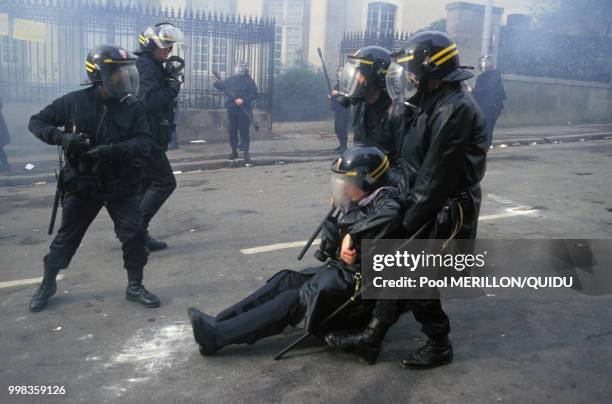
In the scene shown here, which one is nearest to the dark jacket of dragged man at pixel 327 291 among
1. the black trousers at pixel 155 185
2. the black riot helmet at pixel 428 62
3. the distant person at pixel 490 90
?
the black riot helmet at pixel 428 62

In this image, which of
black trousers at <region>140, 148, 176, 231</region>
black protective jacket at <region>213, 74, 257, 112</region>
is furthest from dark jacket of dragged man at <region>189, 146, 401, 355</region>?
black protective jacket at <region>213, 74, 257, 112</region>

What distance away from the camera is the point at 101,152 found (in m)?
4.39

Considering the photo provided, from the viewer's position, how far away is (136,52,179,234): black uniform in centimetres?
588

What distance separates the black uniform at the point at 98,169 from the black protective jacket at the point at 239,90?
7281mm

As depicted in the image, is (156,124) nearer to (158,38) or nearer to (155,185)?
(155,185)

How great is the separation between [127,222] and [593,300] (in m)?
3.41

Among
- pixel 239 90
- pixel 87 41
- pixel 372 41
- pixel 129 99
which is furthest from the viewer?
pixel 372 41

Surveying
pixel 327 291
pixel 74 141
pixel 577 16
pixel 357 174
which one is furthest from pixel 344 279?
pixel 577 16

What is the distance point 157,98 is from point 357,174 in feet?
9.28

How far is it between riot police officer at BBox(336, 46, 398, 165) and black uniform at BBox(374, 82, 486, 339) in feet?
3.70

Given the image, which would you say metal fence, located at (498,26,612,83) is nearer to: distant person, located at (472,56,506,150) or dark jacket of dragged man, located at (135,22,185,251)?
distant person, located at (472,56,506,150)

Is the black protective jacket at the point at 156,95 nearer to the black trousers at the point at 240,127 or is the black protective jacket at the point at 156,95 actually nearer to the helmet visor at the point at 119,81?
the helmet visor at the point at 119,81

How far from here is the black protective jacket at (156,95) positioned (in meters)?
5.87

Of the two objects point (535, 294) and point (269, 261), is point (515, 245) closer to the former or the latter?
point (535, 294)
